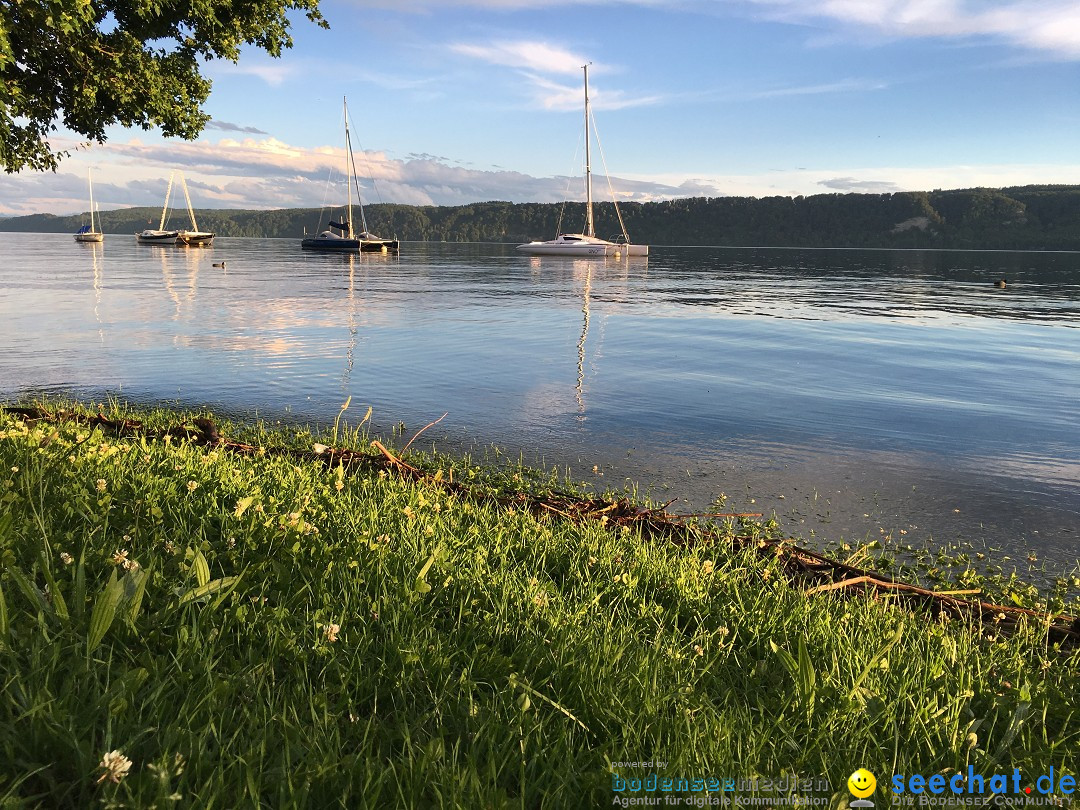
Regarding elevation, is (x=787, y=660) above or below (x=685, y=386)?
above

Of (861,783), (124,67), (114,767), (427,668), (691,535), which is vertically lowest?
(691,535)

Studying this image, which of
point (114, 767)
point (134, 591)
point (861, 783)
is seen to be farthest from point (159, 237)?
point (861, 783)

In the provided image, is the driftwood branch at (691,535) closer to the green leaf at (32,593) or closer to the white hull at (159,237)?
the green leaf at (32,593)

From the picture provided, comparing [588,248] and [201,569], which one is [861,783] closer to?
[201,569]

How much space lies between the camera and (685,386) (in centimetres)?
1326

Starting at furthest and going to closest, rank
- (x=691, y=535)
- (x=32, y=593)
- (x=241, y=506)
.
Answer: (x=691, y=535)
(x=241, y=506)
(x=32, y=593)

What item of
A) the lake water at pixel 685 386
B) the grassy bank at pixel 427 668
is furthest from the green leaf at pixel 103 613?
the lake water at pixel 685 386

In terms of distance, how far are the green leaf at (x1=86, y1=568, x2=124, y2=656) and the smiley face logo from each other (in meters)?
2.43

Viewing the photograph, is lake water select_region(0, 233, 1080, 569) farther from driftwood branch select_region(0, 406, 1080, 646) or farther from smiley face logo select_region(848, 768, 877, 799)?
smiley face logo select_region(848, 768, 877, 799)

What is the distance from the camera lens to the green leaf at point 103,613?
245cm

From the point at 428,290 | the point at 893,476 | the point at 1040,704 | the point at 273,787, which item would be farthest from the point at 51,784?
the point at 428,290

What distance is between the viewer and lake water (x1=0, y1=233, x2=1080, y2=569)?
7.48m

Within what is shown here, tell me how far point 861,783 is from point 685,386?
11260 millimetres

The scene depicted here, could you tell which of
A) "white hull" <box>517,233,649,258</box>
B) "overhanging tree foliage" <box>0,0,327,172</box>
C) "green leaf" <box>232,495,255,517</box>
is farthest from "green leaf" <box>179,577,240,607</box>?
"white hull" <box>517,233,649,258</box>
